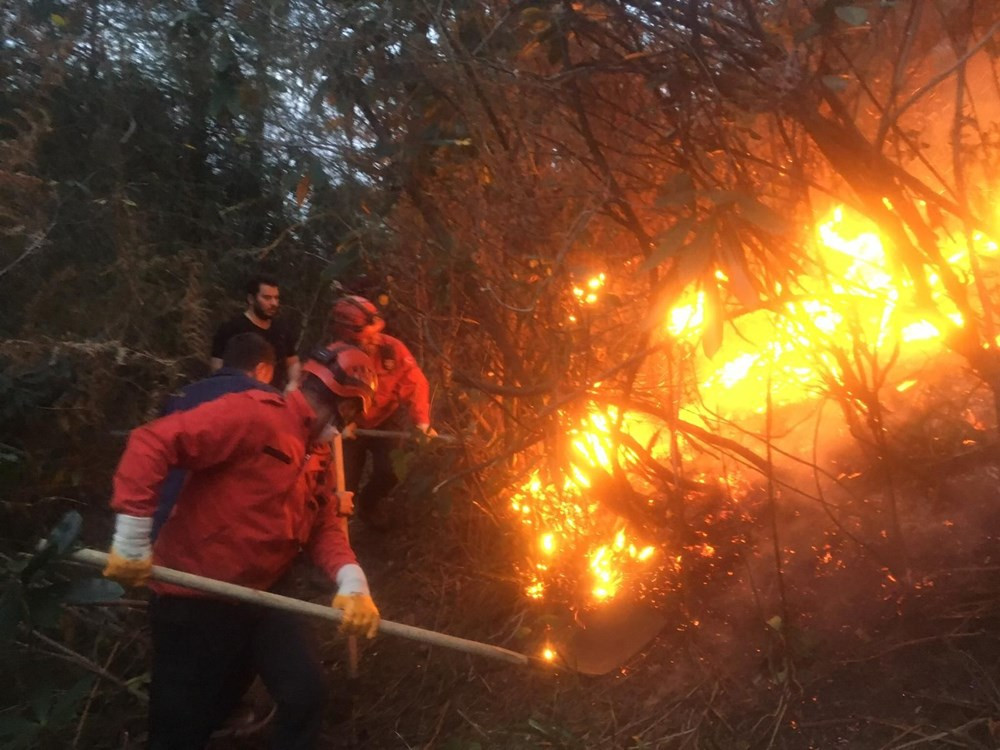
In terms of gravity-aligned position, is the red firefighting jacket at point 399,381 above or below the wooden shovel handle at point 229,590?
above

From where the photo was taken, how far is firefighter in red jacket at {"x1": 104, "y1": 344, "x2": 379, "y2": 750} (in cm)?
261

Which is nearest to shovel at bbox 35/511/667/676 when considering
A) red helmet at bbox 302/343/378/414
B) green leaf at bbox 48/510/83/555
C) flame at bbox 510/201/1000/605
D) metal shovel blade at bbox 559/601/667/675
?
metal shovel blade at bbox 559/601/667/675

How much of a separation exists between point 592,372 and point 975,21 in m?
2.01

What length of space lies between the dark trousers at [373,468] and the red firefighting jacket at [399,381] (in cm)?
32

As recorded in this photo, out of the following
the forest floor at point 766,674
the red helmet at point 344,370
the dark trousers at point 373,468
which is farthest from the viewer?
the dark trousers at point 373,468

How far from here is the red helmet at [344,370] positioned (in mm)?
3596

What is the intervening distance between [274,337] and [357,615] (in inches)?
96.8

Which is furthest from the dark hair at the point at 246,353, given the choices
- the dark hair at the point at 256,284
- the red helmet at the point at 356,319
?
the dark hair at the point at 256,284

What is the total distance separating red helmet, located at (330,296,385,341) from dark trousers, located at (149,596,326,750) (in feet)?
5.73

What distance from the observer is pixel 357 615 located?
2893 millimetres

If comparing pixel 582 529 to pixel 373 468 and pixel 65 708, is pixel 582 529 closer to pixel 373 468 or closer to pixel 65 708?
pixel 373 468

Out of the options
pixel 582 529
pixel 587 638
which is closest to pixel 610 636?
pixel 587 638

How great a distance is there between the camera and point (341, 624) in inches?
114

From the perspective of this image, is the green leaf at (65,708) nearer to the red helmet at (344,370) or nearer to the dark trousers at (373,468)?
the red helmet at (344,370)
